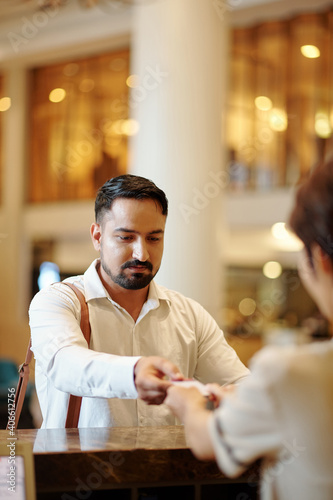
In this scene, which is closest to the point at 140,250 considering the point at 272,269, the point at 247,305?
the point at 247,305

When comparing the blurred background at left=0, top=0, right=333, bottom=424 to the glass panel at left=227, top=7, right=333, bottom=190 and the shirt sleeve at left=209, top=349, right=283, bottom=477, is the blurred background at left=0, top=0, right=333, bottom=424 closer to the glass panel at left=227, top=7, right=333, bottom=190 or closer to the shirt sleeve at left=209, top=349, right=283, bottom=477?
the glass panel at left=227, top=7, right=333, bottom=190

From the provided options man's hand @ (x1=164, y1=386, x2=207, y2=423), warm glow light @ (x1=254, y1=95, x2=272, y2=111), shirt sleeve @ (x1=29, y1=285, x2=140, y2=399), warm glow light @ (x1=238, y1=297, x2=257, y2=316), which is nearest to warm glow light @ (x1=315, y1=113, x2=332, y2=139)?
warm glow light @ (x1=254, y1=95, x2=272, y2=111)

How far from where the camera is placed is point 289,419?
145 centimetres

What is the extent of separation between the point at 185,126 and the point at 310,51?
5.64 metres

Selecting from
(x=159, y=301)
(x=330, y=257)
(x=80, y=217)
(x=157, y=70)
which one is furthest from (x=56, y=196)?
(x=330, y=257)

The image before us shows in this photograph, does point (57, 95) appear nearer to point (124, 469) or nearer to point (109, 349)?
point (109, 349)

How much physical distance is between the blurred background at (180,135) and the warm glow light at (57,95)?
40 millimetres

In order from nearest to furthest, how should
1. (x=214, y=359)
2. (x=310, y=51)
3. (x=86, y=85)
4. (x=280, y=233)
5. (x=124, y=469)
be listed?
(x=124, y=469) → (x=214, y=359) → (x=310, y=51) → (x=86, y=85) → (x=280, y=233)

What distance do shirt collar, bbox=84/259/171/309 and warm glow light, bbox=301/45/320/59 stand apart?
31.3 ft

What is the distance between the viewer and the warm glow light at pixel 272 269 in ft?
48.8

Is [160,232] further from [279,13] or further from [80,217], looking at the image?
[80,217]

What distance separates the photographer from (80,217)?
44.4ft

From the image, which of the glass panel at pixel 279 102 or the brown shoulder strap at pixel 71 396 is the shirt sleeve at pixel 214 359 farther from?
the glass panel at pixel 279 102

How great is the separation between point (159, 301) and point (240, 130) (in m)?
9.89
